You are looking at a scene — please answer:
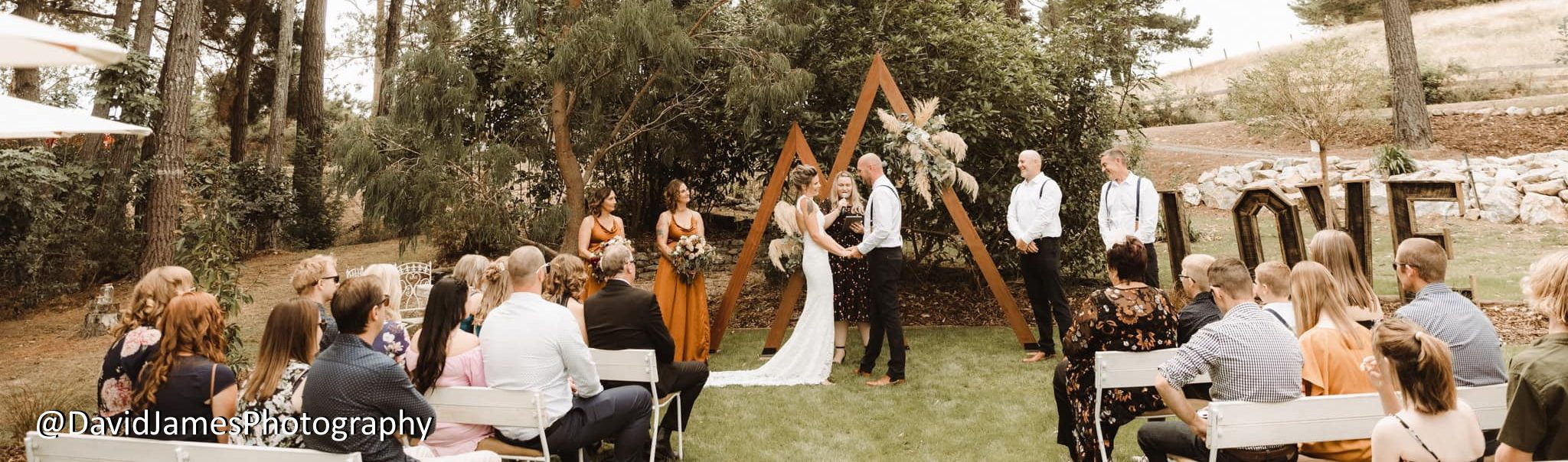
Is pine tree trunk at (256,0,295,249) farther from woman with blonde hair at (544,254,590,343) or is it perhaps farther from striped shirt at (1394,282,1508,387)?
striped shirt at (1394,282,1508,387)

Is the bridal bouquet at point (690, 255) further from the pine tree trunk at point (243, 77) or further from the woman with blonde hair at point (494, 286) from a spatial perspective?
the pine tree trunk at point (243, 77)

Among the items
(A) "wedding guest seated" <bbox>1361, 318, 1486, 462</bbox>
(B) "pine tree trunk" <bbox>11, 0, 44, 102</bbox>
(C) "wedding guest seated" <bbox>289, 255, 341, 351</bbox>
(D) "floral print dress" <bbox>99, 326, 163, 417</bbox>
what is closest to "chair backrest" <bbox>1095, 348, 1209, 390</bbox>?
(A) "wedding guest seated" <bbox>1361, 318, 1486, 462</bbox>

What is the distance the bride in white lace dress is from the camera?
6.82 metres

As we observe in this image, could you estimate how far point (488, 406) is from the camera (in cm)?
374

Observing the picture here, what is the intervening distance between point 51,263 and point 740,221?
9.45 m

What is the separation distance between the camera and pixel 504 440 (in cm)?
394

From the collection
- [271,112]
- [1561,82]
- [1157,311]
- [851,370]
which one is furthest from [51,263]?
[1561,82]

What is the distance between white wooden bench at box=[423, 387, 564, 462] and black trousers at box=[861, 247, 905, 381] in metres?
3.34

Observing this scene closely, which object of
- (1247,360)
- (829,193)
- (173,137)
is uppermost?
(173,137)

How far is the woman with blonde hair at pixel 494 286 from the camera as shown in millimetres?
4434

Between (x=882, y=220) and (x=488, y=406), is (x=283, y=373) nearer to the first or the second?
(x=488, y=406)

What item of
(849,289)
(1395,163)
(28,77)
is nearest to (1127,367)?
(849,289)

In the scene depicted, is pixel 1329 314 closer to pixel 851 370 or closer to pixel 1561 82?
pixel 851 370

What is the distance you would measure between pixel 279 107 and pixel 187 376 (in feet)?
52.0
